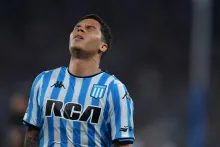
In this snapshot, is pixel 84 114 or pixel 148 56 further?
pixel 148 56

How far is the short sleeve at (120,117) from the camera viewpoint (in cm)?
376

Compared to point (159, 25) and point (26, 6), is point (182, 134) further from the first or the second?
point (26, 6)

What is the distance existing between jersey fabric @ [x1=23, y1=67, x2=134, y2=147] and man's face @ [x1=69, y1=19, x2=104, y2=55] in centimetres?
19

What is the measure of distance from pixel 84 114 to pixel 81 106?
0.17 feet

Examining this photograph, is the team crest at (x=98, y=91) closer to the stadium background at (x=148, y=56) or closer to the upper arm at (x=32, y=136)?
the upper arm at (x=32, y=136)

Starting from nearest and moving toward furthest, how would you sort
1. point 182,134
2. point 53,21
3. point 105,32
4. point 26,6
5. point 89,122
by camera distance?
point 89,122 → point 105,32 → point 182,134 → point 53,21 → point 26,6

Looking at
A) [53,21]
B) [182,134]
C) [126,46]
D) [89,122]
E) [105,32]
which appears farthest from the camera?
[53,21]

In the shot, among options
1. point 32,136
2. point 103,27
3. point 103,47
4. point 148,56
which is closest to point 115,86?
point 103,47

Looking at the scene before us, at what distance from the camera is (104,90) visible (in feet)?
12.5

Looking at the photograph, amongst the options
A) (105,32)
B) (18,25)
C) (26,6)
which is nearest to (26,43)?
(18,25)

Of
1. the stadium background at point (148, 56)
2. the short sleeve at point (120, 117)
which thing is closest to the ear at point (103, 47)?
the short sleeve at point (120, 117)

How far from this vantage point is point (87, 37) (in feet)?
12.9

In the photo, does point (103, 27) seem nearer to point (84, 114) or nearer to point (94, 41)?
point (94, 41)

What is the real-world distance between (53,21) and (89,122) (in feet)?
39.8
